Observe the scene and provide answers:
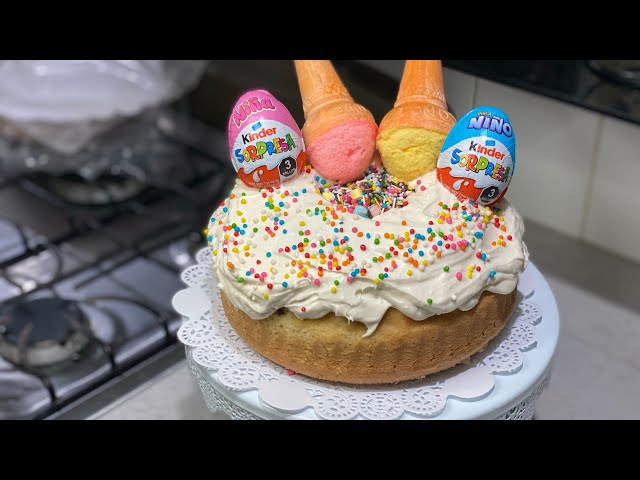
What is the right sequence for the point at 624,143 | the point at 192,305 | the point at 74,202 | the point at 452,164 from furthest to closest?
1. the point at 74,202
2. the point at 624,143
3. the point at 192,305
4. the point at 452,164

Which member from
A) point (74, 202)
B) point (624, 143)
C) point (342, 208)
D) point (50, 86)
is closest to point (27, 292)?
point (74, 202)

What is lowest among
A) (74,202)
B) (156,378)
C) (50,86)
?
(156,378)

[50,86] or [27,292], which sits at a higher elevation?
[50,86]

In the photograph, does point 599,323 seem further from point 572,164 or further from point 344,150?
point 344,150

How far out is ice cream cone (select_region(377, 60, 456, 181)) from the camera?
3.51 feet

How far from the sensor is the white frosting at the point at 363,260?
958 millimetres

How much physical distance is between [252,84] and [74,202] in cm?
49

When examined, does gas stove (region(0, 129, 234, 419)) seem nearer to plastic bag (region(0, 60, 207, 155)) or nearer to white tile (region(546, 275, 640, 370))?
plastic bag (region(0, 60, 207, 155))

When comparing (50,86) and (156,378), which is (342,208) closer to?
(156,378)

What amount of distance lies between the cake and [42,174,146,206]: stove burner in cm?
71

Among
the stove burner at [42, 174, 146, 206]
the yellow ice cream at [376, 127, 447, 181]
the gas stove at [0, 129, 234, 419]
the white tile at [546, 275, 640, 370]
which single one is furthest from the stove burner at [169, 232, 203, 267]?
the white tile at [546, 275, 640, 370]

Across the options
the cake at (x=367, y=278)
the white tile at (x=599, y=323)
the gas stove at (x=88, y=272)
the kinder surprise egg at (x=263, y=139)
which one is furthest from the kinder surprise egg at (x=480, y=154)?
the gas stove at (x=88, y=272)

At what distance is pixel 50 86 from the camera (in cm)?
179

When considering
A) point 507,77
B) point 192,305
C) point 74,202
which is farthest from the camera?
point 74,202
